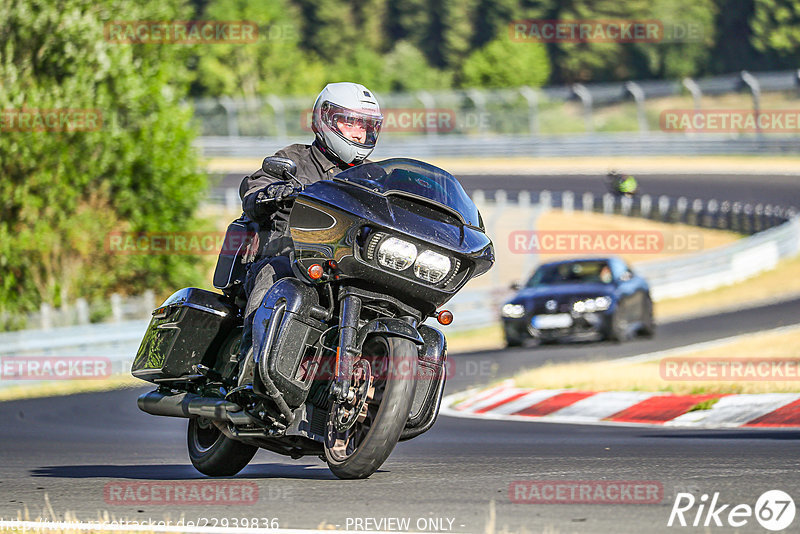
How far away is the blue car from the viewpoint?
19.4m

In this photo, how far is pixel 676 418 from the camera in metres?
10.3

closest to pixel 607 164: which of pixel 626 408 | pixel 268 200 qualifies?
pixel 626 408

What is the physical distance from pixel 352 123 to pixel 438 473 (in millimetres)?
1995

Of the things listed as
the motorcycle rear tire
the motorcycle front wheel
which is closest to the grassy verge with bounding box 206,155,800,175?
the motorcycle rear tire

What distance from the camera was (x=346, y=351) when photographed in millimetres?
6160

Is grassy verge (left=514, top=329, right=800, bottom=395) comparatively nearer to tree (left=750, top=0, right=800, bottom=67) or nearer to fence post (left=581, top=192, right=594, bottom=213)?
fence post (left=581, top=192, right=594, bottom=213)

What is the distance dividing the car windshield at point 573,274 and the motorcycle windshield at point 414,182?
13.5m

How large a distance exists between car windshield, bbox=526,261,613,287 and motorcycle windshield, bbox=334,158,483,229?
44.2 ft

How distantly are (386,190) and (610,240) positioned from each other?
106ft

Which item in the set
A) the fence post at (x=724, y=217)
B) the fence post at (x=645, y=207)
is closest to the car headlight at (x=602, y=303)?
the fence post at (x=724, y=217)

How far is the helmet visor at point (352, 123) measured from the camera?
702 centimetres

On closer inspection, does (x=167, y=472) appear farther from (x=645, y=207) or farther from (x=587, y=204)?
(x=645, y=207)

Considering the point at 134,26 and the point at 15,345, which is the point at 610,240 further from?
the point at 15,345

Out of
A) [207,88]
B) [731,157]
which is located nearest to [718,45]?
[207,88]
